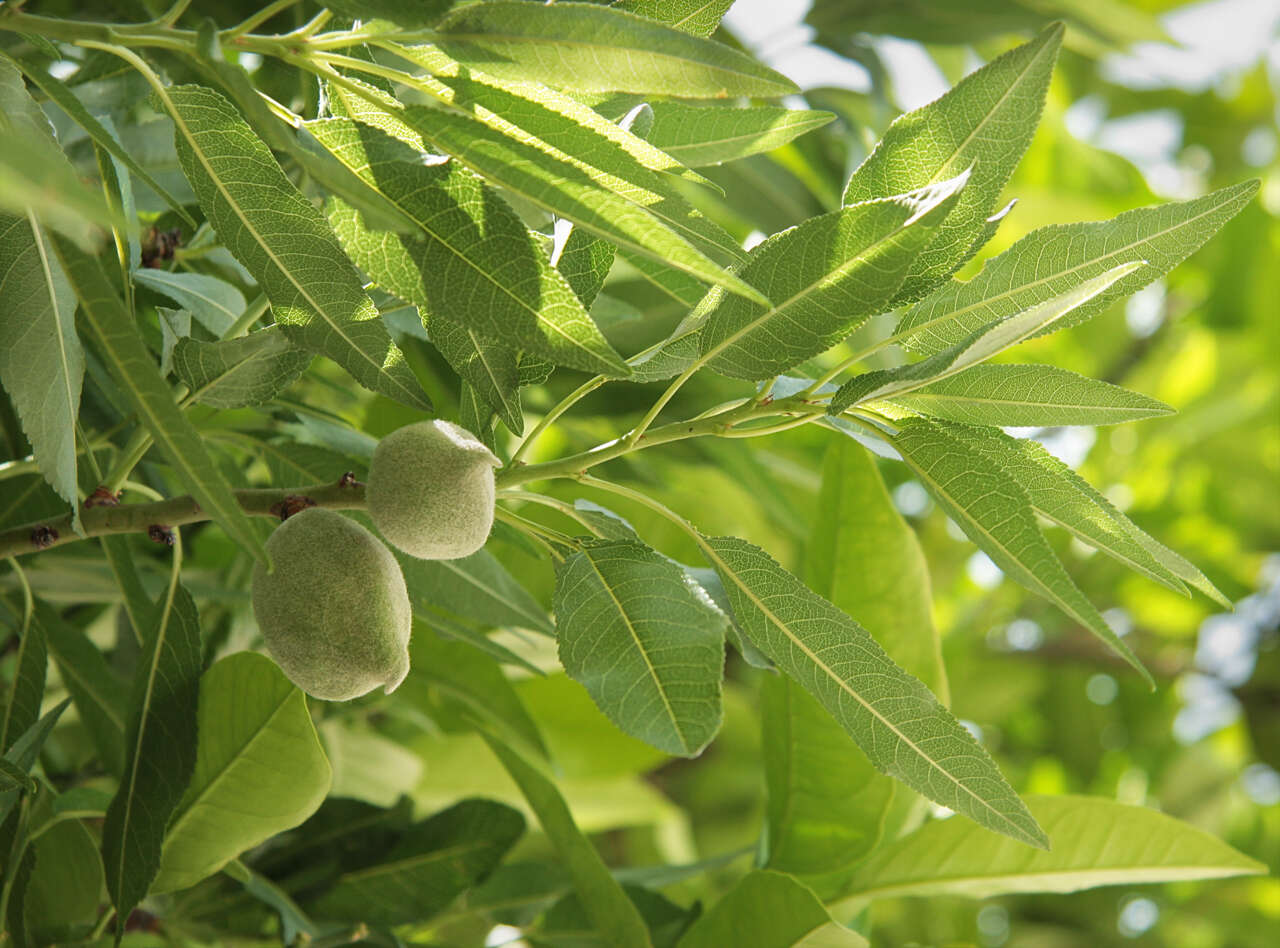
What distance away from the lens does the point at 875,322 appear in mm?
1099

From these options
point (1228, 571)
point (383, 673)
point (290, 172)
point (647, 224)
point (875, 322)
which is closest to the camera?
point (647, 224)

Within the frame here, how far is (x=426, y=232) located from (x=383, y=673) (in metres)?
0.21

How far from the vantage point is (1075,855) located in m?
0.91

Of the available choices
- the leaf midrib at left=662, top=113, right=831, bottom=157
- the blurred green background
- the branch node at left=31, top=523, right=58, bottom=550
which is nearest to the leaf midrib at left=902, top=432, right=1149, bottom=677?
the leaf midrib at left=662, top=113, right=831, bottom=157

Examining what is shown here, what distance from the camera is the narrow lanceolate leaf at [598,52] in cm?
47

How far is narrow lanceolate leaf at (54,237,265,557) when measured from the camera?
461 mm

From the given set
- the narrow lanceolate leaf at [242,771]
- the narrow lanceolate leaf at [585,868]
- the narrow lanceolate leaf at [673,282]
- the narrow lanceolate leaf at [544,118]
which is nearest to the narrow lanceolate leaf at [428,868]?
the narrow lanceolate leaf at [585,868]

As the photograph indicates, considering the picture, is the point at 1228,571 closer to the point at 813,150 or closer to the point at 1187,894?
the point at 1187,894

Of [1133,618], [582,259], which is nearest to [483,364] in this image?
[582,259]

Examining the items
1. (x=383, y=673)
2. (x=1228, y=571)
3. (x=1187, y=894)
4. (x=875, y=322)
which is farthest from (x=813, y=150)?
(x=1187, y=894)

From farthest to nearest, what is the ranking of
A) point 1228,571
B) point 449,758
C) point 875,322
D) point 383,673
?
point 1228,571, point 449,758, point 875,322, point 383,673

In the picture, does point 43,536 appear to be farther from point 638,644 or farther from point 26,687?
point 638,644

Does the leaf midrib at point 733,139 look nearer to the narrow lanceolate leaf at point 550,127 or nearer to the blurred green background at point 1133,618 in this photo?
the narrow lanceolate leaf at point 550,127

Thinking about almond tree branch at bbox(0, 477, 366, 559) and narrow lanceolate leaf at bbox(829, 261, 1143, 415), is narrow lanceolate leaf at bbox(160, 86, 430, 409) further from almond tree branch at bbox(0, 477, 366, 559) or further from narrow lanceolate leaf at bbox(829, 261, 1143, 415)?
narrow lanceolate leaf at bbox(829, 261, 1143, 415)
